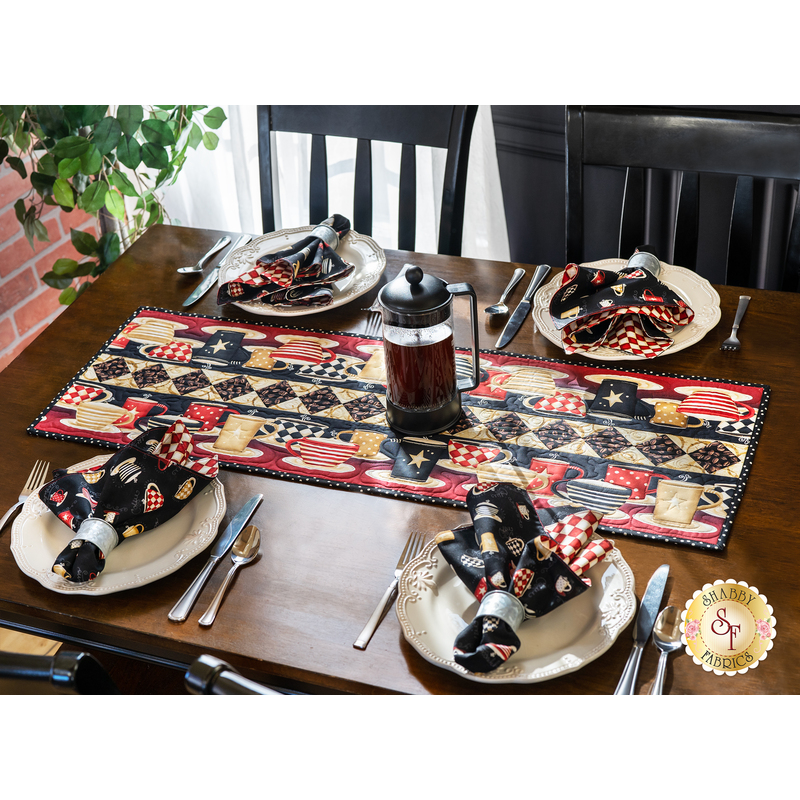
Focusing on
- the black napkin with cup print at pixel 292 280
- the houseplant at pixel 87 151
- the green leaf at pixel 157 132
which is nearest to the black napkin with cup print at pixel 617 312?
the black napkin with cup print at pixel 292 280

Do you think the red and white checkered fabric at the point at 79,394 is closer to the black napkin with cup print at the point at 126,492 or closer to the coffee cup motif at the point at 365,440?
the black napkin with cup print at the point at 126,492

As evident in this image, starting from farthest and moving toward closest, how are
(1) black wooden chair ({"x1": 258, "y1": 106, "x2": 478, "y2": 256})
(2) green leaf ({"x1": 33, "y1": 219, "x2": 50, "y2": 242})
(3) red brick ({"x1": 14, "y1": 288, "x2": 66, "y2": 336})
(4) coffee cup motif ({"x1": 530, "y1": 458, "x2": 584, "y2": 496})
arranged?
(3) red brick ({"x1": 14, "y1": 288, "x2": 66, "y2": 336}) < (2) green leaf ({"x1": 33, "y1": 219, "x2": 50, "y2": 242}) < (1) black wooden chair ({"x1": 258, "y1": 106, "x2": 478, "y2": 256}) < (4) coffee cup motif ({"x1": 530, "y1": 458, "x2": 584, "y2": 496})

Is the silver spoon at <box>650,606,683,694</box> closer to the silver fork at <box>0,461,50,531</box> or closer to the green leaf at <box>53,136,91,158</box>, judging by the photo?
the silver fork at <box>0,461,50,531</box>

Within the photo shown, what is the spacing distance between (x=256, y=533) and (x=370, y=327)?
463mm

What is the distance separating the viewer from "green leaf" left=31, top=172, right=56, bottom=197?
1947mm

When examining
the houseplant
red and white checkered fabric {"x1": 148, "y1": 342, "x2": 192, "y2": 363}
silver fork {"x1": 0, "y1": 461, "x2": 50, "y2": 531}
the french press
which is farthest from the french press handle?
the houseplant

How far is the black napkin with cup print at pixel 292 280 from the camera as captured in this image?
131cm

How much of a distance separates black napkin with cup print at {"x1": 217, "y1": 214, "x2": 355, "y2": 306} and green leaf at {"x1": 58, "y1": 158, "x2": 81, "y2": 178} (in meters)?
0.75

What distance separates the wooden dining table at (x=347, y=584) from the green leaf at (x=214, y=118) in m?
1.18

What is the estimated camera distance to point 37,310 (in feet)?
7.78

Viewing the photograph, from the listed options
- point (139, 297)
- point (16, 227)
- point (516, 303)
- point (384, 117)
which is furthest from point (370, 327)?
point (16, 227)

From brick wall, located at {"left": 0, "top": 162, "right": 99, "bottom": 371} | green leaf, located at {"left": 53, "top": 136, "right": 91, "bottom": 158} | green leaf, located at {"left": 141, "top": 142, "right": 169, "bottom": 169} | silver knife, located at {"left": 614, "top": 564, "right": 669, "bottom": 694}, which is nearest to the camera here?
silver knife, located at {"left": 614, "top": 564, "right": 669, "bottom": 694}

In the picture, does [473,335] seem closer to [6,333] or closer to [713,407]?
[713,407]

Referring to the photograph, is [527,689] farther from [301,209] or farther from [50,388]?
[301,209]
